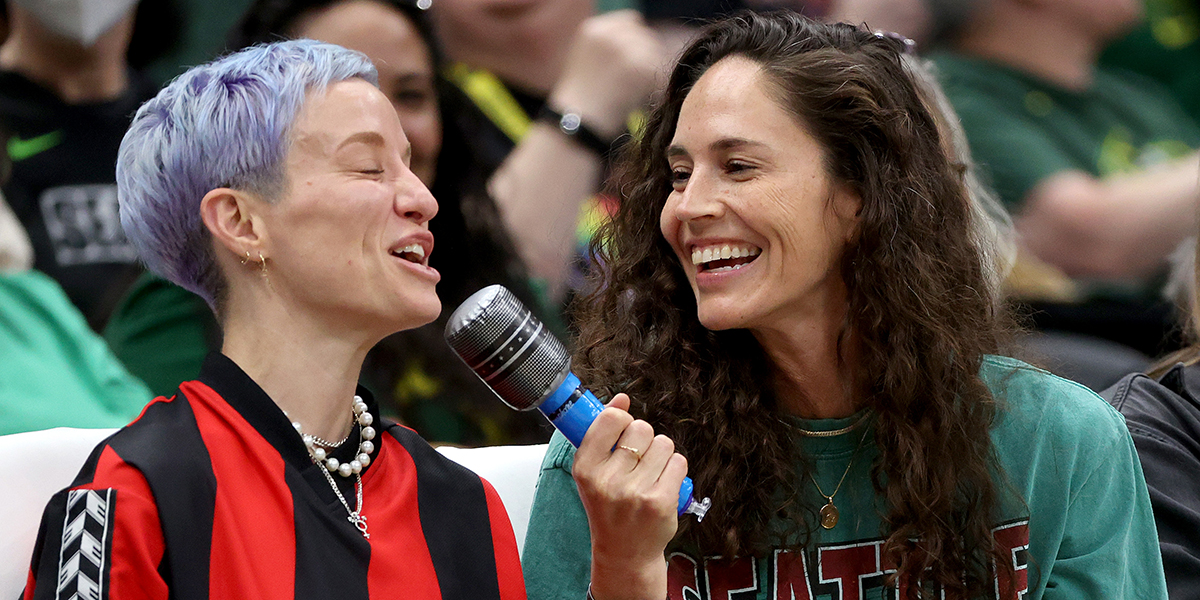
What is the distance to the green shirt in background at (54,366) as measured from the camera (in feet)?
8.01

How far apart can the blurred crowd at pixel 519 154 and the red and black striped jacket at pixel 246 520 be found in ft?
2.39

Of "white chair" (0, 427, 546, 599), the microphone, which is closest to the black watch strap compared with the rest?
"white chair" (0, 427, 546, 599)

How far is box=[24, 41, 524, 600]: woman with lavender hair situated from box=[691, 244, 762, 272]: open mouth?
40 centimetres

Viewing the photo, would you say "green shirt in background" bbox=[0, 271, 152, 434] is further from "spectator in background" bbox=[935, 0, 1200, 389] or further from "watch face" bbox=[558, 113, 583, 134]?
"spectator in background" bbox=[935, 0, 1200, 389]

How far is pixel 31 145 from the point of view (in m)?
2.57

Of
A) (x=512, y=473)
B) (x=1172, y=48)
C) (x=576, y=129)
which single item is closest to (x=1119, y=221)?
(x=1172, y=48)

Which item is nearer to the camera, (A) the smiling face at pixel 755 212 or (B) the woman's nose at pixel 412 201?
(B) the woman's nose at pixel 412 201

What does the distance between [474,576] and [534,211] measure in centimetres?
160

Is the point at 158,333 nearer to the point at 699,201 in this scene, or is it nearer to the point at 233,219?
the point at 233,219

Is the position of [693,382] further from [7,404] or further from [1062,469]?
[7,404]

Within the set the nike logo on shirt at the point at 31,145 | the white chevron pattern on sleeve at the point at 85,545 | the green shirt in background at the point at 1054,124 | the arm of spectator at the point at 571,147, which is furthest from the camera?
the green shirt in background at the point at 1054,124

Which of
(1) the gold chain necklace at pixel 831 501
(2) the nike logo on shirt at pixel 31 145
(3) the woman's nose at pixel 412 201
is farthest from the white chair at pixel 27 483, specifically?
(2) the nike logo on shirt at pixel 31 145

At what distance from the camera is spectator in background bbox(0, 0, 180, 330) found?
2.56 m

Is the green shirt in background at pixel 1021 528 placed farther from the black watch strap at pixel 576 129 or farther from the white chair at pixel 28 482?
the black watch strap at pixel 576 129
